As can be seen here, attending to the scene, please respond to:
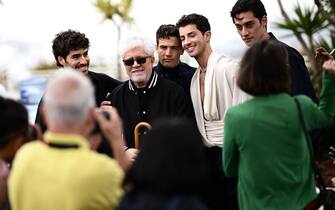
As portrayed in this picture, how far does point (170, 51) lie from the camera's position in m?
4.11

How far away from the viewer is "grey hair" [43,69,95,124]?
1.89 metres

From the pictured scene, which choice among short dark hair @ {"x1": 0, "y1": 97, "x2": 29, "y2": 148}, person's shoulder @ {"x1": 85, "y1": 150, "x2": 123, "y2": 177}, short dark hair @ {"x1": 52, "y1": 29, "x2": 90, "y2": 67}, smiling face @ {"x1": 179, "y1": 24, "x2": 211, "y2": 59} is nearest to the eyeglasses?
smiling face @ {"x1": 179, "y1": 24, "x2": 211, "y2": 59}

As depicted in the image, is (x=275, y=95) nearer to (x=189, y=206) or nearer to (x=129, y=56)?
(x=189, y=206)

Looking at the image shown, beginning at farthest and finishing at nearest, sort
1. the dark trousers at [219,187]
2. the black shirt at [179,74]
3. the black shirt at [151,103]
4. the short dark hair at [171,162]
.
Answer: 1. the black shirt at [179,74]
2. the dark trousers at [219,187]
3. the black shirt at [151,103]
4. the short dark hair at [171,162]

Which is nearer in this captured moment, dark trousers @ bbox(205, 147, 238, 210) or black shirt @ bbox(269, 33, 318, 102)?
black shirt @ bbox(269, 33, 318, 102)

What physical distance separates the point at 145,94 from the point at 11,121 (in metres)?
1.41

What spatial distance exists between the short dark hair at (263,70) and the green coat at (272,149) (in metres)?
Answer: 0.06

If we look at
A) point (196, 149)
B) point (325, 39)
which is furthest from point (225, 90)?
point (325, 39)

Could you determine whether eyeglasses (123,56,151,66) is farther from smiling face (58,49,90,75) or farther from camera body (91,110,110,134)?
camera body (91,110,110,134)

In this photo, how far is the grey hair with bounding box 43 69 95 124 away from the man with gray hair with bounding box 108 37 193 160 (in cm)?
158

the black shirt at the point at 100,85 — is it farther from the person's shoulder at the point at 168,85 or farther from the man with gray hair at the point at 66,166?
the man with gray hair at the point at 66,166

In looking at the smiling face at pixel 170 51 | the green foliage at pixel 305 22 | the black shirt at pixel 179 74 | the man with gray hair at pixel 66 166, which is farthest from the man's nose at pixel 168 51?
the green foliage at pixel 305 22

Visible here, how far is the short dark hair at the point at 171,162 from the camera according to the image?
172cm

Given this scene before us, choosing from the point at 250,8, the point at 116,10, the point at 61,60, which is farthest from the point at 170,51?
the point at 116,10
